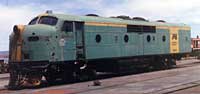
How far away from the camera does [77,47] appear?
20750mm

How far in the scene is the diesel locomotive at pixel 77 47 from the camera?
1912 cm

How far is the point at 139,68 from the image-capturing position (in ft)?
A: 88.0

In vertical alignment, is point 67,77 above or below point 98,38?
below

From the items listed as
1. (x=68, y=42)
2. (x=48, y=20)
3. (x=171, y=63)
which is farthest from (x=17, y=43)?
(x=171, y=63)

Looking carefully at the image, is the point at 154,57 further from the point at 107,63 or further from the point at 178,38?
the point at 107,63

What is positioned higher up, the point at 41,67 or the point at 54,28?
the point at 54,28

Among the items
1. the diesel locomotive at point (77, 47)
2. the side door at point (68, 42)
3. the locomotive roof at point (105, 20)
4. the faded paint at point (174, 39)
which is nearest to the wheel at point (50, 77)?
the diesel locomotive at point (77, 47)

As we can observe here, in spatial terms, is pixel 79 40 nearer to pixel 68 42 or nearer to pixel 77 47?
pixel 77 47

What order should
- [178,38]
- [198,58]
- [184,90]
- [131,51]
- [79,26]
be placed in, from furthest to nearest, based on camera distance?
[198,58], [178,38], [131,51], [79,26], [184,90]

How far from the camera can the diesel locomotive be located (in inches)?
753

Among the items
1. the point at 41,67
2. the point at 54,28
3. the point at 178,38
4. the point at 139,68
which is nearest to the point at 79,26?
the point at 54,28

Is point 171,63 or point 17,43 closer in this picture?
point 17,43

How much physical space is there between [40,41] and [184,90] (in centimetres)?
728

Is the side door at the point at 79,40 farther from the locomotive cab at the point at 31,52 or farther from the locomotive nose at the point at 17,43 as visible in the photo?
the locomotive nose at the point at 17,43
